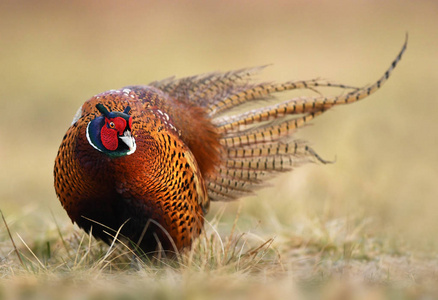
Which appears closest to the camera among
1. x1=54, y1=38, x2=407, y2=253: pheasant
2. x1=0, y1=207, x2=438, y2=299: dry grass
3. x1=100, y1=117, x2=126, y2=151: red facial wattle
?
x1=0, y1=207, x2=438, y2=299: dry grass

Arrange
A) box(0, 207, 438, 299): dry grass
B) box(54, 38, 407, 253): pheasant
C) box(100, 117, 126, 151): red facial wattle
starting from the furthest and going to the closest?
box(54, 38, 407, 253): pheasant
box(100, 117, 126, 151): red facial wattle
box(0, 207, 438, 299): dry grass

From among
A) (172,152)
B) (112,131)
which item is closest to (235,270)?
(172,152)

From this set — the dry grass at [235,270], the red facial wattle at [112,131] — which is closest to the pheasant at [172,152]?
the red facial wattle at [112,131]

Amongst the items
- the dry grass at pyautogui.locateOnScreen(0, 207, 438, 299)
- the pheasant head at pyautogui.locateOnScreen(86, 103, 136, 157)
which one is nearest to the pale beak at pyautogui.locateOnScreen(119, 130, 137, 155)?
the pheasant head at pyautogui.locateOnScreen(86, 103, 136, 157)

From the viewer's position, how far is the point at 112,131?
175 inches

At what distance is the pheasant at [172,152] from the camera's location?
15.2ft

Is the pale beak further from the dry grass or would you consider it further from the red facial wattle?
the dry grass

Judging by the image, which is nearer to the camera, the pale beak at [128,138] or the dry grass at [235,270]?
the dry grass at [235,270]

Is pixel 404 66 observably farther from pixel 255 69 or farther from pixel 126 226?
pixel 126 226

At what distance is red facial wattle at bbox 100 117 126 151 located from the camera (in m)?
4.41

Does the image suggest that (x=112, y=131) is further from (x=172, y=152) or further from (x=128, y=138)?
(x=172, y=152)

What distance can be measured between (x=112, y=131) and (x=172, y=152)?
64 centimetres

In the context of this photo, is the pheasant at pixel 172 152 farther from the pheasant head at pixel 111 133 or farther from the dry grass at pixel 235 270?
the dry grass at pixel 235 270

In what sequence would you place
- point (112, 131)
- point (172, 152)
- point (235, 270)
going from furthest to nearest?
1. point (172, 152)
2. point (235, 270)
3. point (112, 131)
